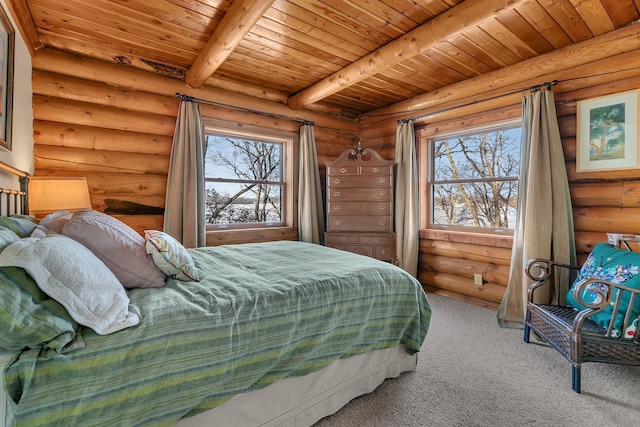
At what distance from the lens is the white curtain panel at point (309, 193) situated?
3896mm

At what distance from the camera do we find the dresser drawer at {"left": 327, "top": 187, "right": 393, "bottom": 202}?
3.75 meters

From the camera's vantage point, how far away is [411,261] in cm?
380

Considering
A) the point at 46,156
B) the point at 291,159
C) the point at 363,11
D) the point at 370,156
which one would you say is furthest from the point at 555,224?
the point at 46,156

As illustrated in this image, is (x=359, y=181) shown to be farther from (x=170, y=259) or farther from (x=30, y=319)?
(x=30, y=319)

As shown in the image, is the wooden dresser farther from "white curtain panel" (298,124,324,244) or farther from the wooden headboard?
the wooden headboard

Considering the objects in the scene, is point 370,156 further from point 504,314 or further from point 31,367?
point 31,367

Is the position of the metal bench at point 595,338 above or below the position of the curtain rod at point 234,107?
below

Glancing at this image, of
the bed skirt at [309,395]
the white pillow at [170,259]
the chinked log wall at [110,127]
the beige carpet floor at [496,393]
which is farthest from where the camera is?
the chinked log wall at [110,127]

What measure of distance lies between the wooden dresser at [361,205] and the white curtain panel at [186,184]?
5.10 feet

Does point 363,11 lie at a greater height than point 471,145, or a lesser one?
greater

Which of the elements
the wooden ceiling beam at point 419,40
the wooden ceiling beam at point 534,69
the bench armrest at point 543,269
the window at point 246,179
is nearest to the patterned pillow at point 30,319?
the window at point 246,179

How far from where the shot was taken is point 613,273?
6.66ft

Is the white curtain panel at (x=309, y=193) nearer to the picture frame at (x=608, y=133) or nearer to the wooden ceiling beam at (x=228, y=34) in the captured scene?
the wooden ceiling beam at (x=228, y=34)

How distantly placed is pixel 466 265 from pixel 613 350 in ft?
5.52
